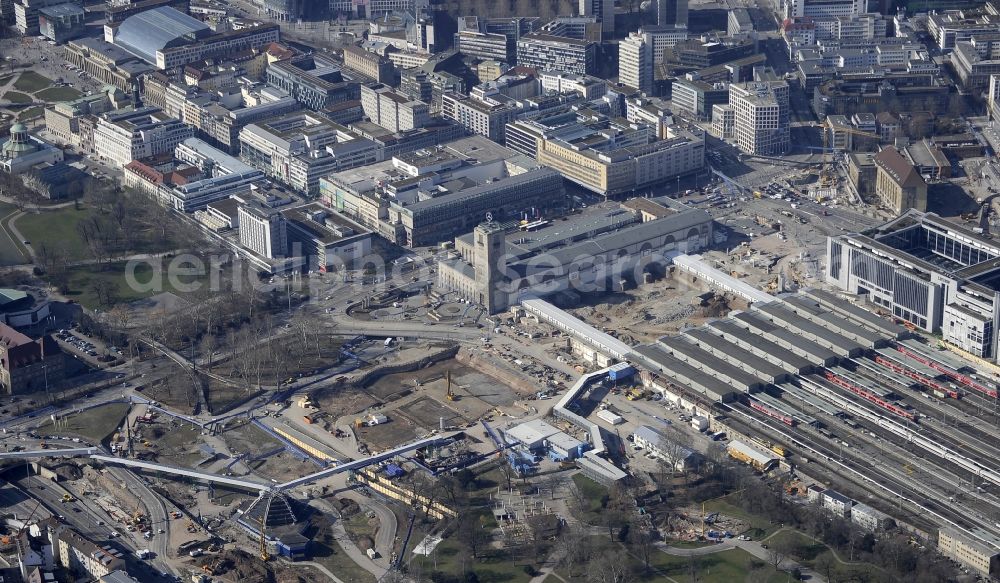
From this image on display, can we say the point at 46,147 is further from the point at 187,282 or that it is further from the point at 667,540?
the point at 667,540

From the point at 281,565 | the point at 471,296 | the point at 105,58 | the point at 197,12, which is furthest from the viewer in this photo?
the point at 197,12

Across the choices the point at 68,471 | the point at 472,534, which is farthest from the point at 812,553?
the point at 68,471

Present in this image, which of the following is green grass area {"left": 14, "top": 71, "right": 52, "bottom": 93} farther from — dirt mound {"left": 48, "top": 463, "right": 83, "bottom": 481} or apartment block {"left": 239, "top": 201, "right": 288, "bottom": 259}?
dirt mound {"left": 48, "top": 463, "right": 83, "bottom": 481}

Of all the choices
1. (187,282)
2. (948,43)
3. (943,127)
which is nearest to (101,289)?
(187,282)

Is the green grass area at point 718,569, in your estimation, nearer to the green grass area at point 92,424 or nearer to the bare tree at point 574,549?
the bare tree at point 574,549

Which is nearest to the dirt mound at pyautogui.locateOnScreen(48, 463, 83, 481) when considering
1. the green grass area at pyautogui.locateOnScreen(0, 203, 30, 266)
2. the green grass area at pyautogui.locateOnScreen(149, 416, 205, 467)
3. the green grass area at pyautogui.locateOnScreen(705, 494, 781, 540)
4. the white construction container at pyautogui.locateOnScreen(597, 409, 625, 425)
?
the green grass area at pyautogui.locateOnScreen(149, 416, 205, 467)
